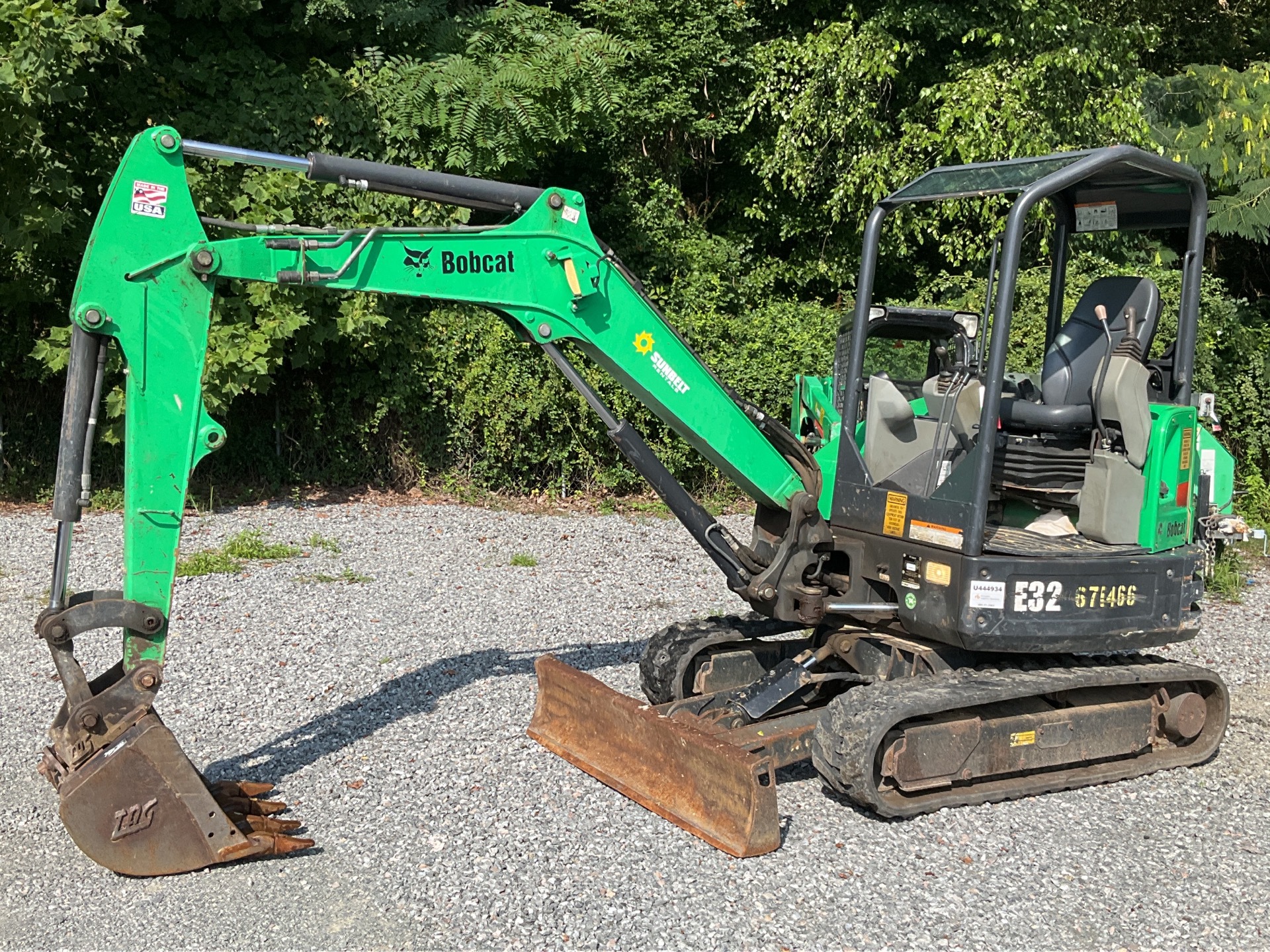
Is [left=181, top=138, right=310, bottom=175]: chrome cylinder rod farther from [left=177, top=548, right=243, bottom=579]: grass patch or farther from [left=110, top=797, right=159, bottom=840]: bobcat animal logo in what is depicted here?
[left=177, top=548, right=243, bottom=579]: grass patch

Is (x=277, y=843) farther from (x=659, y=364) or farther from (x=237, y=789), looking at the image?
(x=659, y=364)

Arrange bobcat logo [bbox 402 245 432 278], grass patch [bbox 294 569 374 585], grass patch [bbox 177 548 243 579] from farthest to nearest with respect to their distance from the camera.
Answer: grass patch [bbox 177 548 243 579]
grass patch [bbox 294 569 374 585]
bobcat logo [bbox 402 245 432 278]

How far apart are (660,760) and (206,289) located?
2847 millimetres

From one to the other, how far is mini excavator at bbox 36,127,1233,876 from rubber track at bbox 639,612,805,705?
0.02 m

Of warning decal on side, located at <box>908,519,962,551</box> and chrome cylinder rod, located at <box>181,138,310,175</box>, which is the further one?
warning decal on side, located at <box>908,519,962,551</box>

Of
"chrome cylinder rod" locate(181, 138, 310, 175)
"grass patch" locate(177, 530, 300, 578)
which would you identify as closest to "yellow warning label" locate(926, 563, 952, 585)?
"chrome cylinder rod" locate(181, 138, 310, 175)

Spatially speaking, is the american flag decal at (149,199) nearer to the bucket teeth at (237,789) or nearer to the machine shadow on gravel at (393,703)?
the bucket teeth at (237,789)

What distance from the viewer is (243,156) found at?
15.8 ft

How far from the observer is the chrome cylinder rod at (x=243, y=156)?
4793 mm

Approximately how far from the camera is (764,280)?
651 inches

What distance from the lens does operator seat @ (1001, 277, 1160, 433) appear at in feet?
20.3

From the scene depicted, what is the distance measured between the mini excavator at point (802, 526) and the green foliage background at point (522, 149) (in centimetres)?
615

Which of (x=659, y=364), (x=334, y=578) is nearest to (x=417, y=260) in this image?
(x=659, y=364)

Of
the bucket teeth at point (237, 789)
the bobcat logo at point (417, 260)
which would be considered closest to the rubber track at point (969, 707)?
the bucket teeth at point (237, 789)
